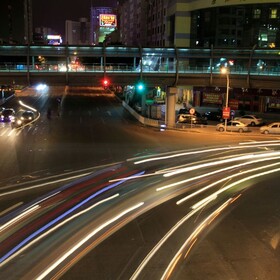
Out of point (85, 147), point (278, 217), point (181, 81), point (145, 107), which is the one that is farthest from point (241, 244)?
point (145, 107)

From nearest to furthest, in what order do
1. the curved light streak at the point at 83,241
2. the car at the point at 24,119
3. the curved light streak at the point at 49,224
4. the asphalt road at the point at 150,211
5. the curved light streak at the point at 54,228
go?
1. the curved light streak at the point at 83,241
2. the asphalt road at the point at 150,211
3. the curved light streak at the point at 54,228
4. the curved light streak at the point at 49,224
5. the car at the point at 24,119

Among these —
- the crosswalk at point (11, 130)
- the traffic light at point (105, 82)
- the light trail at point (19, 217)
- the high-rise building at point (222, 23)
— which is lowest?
the crosswalk at point (11, 130)

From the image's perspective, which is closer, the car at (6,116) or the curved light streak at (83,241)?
the curved light streak at (83,241)

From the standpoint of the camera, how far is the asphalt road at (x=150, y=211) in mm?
11125

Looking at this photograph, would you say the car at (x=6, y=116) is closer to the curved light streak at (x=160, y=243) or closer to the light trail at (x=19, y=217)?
the light trail at (x=19, y=217)

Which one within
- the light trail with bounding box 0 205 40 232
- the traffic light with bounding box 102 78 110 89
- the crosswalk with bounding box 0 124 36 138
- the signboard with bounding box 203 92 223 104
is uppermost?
Answer: the traffic light with bounding box 102 78 110 89

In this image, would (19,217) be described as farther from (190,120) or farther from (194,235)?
(190,120)

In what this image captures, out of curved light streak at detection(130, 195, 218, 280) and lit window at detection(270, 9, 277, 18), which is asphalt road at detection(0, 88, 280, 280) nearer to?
curved light streak at detection(130, 195, 218, 280)

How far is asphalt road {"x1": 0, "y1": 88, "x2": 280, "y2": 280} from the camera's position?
11.1 m

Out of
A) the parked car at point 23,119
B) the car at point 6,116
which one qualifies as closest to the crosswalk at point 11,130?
the parked car at point 23,119

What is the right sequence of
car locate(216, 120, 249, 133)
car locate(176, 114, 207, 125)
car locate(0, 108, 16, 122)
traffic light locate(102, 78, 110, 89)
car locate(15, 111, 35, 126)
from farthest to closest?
car locate(0, 108, 16, 122) < car locate(176, 114, 207, 125) < car locate(15, 111, 35, 126) < traffic light locate(102, 78, 110, 89) < car locate(216, 120, 249, 133)

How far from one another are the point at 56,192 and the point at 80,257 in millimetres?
7851

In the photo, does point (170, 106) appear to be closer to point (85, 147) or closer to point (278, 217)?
point (85, 147)

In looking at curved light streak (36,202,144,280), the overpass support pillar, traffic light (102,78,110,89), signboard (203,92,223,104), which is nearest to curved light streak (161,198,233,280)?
curved light streak (36,202,144,280)
